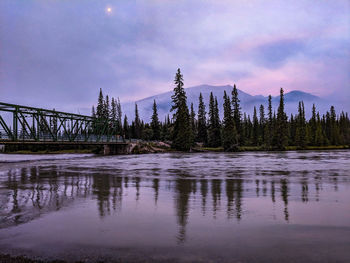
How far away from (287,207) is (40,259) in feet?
23.3

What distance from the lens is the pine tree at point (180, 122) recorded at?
79000 millimetres

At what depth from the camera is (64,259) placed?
17.4 feet

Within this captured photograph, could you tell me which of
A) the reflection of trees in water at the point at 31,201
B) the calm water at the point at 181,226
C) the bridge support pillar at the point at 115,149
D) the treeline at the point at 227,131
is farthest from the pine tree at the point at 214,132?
the calm water at the point at 181,226

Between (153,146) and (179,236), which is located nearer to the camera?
(179,236)

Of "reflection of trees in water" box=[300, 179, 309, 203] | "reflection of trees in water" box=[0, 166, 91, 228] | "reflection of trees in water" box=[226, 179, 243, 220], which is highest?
"reflection of trees in water" box=[0, 166, 91, 228]

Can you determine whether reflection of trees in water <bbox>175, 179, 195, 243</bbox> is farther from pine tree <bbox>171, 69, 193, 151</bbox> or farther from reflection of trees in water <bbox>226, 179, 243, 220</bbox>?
pine tree <bbox>171, 69, 193, 151</bbox>

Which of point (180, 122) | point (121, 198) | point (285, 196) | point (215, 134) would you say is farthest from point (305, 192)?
point (215, 134)

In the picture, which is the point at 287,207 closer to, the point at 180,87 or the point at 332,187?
the point at 332,187

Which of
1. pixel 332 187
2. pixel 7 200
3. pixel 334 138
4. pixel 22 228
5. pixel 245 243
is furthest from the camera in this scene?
pixel 334 138

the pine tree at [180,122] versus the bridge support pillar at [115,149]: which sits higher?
the pine tree at [180,122]

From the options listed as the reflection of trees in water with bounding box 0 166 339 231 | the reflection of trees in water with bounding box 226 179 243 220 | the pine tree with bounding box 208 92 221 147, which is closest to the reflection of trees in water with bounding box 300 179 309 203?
the reflection of trees in water with bounding box 0 166 339 231

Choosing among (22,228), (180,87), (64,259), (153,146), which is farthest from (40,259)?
(180,87)

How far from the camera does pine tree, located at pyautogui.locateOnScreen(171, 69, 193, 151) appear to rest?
79.0 meters

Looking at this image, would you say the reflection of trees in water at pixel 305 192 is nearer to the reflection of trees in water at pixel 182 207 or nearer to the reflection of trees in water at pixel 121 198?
the reflection of trees in water at pixel 121 198
